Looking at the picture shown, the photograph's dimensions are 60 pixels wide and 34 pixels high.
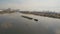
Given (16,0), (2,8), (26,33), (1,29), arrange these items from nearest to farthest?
1. (26,33)
2. (1,29)
3. (2,8)
4. (16,0)

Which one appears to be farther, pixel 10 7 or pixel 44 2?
pixel 44 2

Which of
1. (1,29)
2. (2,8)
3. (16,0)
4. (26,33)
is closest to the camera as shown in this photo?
(26,33)

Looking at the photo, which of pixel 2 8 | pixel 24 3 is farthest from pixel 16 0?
pixel 2 8

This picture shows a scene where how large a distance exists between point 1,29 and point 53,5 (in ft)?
7.73

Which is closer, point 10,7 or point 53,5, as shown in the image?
point 10,7

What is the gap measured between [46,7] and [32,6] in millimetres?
585

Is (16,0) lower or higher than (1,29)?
higher

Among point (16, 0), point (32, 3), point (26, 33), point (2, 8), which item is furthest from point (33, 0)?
point (26, 33)

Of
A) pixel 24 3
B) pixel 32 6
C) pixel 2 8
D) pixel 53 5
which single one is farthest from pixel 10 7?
pixel 53 5

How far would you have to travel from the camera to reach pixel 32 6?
13.7 feet

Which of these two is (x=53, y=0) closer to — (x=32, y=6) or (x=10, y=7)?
(x=32, y=6)

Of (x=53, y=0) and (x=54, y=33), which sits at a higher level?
(x=53, y=0)

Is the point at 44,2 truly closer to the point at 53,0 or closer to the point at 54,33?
the point at 53,0

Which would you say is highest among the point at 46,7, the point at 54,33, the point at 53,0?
the point at 53,0
